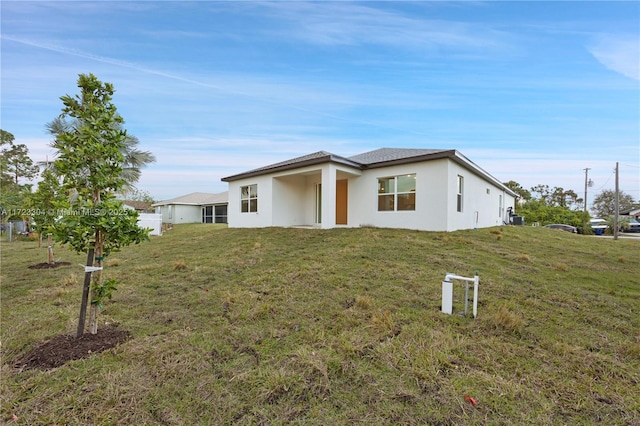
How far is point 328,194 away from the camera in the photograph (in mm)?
11477

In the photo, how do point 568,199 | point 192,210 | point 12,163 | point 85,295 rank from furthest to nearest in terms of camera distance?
point 568,199 < point 192,210 < point 12,163 < point 85,295

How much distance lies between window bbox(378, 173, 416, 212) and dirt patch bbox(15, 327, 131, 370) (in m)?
10.1

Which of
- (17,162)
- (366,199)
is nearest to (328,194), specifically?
(366,199)

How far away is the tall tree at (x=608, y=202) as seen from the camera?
4659 cm

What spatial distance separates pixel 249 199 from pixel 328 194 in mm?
5490

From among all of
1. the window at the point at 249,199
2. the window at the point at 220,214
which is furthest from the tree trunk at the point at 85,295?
the window at the point at 220,214

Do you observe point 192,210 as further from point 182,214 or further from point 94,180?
point 94,180

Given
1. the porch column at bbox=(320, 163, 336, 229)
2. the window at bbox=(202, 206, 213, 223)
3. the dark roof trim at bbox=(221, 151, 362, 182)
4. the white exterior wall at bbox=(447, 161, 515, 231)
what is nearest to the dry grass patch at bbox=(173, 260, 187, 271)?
the porch column at bbox=(320, 163, 336, 229)

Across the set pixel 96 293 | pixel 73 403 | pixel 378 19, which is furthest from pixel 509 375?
pixel 378 19

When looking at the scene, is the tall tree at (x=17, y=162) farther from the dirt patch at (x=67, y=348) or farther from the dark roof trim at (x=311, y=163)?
the dirt patch at (x=67, y=348)

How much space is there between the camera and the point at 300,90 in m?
12.3

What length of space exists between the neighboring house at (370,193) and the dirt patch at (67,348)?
29.1 feet

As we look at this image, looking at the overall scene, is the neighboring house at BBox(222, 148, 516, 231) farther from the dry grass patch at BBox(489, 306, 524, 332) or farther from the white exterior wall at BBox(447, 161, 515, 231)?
the dry grass patch at BBox(489, 306, 524, 332)

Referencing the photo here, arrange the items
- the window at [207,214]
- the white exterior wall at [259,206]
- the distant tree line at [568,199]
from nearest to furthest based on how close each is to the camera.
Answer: the white exterior wall at [259,206]
the window at [207,214]
the distant tree line at [568,199]
